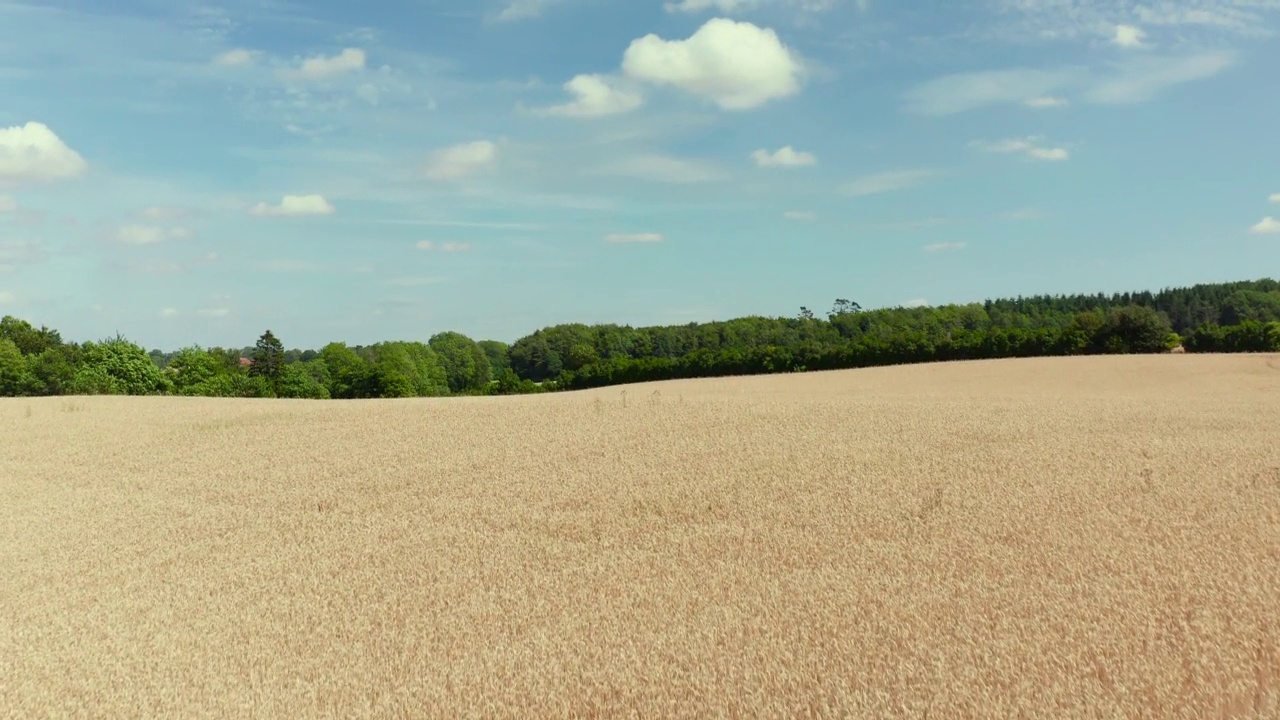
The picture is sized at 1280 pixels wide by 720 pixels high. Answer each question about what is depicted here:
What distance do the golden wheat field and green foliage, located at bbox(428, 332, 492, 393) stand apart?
299 ft

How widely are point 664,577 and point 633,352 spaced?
90544 mm

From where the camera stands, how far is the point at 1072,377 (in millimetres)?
37188

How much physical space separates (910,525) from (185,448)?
14727mm

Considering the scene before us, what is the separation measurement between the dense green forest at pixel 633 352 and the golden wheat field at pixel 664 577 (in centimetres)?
3617

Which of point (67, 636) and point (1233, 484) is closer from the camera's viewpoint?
Answer: point (67, 636)

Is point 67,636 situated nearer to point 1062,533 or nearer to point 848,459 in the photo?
point 1062,533

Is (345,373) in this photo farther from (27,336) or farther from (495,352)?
(495,352)

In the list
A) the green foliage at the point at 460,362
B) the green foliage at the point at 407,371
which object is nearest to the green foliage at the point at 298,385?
the green foliage at the point at 407,371

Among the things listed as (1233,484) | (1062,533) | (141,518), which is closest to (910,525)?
(1062,533)

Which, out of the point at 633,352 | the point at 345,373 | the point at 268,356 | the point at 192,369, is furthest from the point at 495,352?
the point at 192,369

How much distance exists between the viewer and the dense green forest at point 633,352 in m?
51.8

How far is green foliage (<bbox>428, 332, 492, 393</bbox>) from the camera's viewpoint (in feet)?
356

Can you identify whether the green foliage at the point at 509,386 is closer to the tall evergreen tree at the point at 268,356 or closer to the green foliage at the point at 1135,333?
the tall evergreen tree at the point at 268,356

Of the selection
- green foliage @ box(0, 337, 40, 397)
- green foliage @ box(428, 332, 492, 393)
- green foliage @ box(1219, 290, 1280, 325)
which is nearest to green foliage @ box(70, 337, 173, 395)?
green foliage @ box(0, 337, 40, 397)
